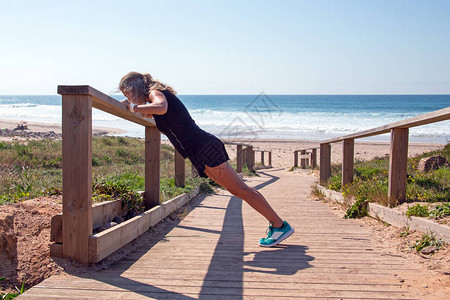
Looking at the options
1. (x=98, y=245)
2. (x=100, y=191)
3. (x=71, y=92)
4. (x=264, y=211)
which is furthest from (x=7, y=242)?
(x=264, y=211)

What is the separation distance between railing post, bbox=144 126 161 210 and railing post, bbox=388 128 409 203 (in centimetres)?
248

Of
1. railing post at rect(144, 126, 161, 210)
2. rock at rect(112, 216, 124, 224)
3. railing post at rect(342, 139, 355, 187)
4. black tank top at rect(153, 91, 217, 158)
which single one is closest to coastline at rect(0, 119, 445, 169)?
railing post at rect(342, 139, 355, 187)

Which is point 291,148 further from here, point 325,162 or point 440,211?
point 440,211

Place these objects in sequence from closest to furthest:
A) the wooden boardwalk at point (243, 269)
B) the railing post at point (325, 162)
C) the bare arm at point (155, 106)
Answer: the wooden boardwalk at point (243, 269) < the bare arm at point (155, 106) < the railing post at point (325, 162)

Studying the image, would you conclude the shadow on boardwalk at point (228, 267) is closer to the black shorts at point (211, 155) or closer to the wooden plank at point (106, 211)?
the wooden plank at point (106, 211)

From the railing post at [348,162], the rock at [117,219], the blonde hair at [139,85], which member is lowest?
the rock at [117,219]

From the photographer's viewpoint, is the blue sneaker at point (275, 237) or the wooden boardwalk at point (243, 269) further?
the blue sneaker at point (275, 237)

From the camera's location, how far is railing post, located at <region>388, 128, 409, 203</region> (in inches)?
167

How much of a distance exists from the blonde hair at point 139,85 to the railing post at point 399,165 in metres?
2.41

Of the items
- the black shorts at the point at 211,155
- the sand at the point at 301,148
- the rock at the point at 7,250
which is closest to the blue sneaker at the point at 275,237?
the black shorts at the point at 211,155

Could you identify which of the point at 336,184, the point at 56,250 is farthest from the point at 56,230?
the point at 336,184

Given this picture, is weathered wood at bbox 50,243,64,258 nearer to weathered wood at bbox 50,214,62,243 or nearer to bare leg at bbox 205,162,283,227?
weathered wood at bbox 50,214,62,243

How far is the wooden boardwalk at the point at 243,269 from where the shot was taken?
8.16 ft

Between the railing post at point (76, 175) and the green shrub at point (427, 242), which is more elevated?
the railing post at point (76, 175)
